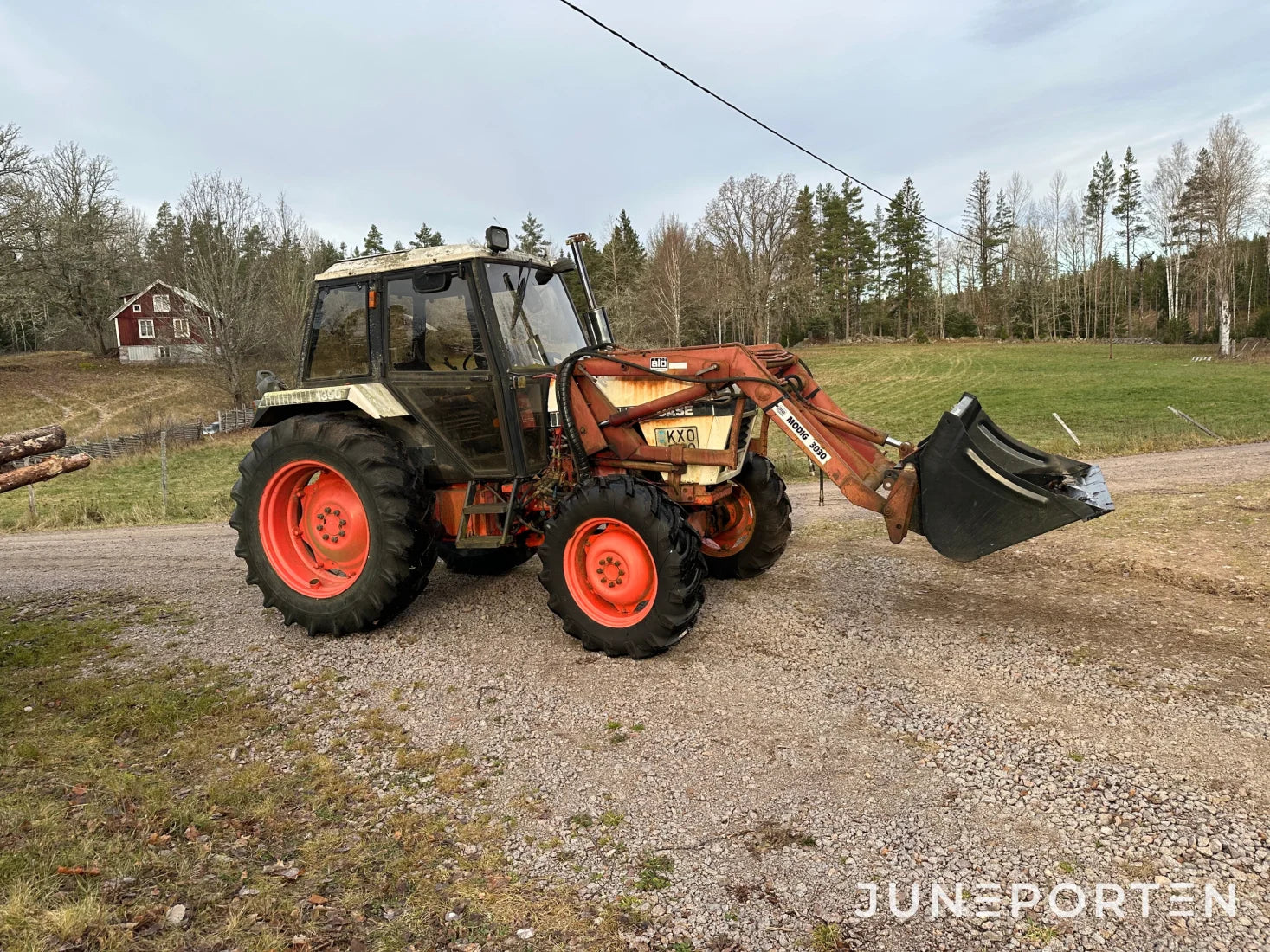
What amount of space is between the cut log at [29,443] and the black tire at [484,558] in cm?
270

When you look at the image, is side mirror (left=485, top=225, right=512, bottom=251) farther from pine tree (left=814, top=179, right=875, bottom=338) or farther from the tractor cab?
pine tree (left=814, top=179, right=875, bottom=338)

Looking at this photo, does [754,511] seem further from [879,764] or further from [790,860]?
[790,860]

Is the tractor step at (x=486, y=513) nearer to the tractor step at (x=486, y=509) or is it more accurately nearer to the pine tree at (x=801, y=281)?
the tractor step at (x=486, y=509)

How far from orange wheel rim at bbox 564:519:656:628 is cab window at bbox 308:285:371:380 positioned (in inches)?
82.2

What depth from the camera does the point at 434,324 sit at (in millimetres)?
5285

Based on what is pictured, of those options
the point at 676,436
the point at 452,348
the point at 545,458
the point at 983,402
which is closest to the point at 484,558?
the point at 545,458

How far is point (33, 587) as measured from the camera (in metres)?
7.09

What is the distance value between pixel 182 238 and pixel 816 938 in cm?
4387

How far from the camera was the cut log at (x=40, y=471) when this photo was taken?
15.1 feet

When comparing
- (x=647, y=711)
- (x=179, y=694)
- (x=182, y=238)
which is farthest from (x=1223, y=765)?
(x=182, y=238)

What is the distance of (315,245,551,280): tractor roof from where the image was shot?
515 cm

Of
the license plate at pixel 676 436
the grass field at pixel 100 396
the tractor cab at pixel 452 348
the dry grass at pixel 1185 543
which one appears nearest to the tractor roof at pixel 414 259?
the tractor cab at pixel 452 348

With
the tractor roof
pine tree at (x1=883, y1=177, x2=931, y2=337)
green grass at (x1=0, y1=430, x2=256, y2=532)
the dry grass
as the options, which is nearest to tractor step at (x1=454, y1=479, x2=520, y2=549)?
the tractor roof

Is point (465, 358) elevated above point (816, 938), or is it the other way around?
point (465, 358)
